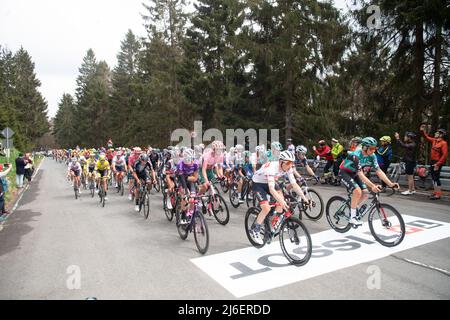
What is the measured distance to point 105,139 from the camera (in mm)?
68938

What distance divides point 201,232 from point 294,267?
2003mm

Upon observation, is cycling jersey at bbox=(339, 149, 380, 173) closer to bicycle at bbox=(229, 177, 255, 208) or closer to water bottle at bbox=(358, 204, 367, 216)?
water bottle at bbox=(358, 204, 367, 216)

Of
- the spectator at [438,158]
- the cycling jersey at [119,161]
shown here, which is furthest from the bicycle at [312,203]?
the cycling jersey at [119,161]

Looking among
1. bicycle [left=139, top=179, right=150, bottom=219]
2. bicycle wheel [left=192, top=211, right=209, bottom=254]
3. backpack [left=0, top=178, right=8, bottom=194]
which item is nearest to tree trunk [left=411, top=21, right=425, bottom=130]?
bicycle [left=139, top=179, right=150, bottom=219]

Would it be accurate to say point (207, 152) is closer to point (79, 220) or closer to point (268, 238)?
point (268, 238)

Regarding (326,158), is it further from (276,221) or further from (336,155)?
(276,221)

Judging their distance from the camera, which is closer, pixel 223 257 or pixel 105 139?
pixel 223 257

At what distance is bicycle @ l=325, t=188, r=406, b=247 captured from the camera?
6324mm

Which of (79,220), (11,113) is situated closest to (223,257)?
(79,220)

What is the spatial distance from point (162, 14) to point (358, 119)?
28.3m

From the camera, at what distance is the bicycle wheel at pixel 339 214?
24.2ft

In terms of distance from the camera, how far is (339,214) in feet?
24.7
